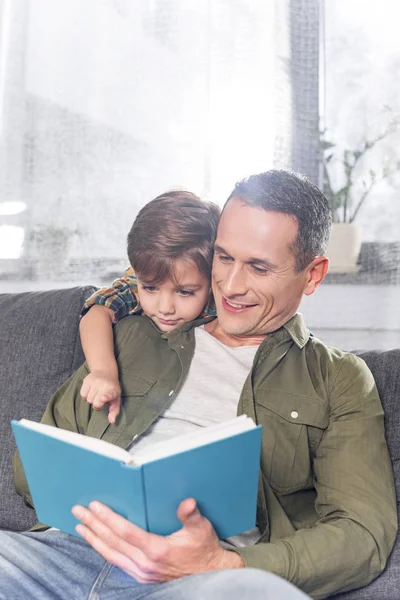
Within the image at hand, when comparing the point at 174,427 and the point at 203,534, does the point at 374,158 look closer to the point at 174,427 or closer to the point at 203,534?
the point at 174,427

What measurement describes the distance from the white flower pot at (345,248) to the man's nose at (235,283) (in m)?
1.15

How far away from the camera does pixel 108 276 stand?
2.87 meters

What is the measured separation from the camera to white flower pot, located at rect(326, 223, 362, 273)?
2670 mm

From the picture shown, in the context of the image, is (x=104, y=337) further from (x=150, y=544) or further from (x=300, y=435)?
(x=150, y=544)

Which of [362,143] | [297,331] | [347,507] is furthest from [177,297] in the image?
[362,143]

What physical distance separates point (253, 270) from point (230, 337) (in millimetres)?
199

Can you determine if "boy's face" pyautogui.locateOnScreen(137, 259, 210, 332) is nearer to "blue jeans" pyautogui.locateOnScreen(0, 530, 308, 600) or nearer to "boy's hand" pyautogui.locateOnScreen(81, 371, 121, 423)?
"boy's hand" pyautogui.locateOnScreen(81, 371, 121, 423)

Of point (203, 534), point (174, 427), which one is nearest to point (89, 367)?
point (174, 427)

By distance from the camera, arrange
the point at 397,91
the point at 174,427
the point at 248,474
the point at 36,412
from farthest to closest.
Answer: the point at 397,91
the point at 36,412
the point at 174,427
the point at 248,474

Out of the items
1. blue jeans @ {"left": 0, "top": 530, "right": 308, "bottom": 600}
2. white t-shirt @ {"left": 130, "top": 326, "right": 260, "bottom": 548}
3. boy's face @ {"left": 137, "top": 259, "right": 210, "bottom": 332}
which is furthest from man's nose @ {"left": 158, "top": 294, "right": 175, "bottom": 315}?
blue jeans @ {"left": 0, "top": 530, "right": 308, "bottom": 600}

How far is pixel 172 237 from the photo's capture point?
1690 millimetres

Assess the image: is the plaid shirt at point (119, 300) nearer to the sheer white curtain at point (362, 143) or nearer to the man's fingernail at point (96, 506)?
the man's fingernail at point (96, 506)

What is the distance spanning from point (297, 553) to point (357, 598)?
6.4 inches

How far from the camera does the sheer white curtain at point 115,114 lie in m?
2.74
